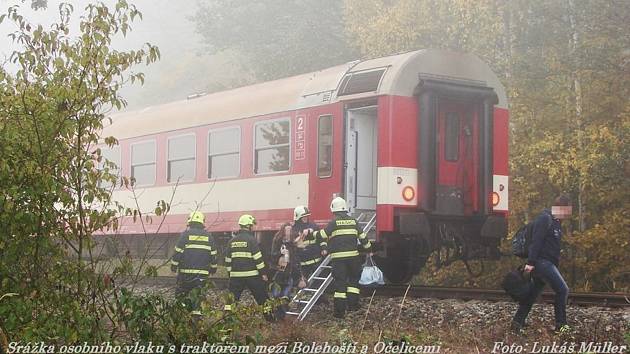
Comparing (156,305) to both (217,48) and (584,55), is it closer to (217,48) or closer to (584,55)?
(584,55)

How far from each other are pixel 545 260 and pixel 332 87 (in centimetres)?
510

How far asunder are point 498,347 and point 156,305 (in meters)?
3.06

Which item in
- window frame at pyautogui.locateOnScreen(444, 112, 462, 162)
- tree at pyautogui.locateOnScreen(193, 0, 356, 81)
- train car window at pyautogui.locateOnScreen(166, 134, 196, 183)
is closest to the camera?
window frame at pyautogui.locateOnScreen(444, 112, 462, 162)

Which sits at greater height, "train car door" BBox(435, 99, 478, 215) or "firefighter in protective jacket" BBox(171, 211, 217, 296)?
"train car door" BBox(435, 99, 478, 215)

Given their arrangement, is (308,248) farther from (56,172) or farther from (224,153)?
(56,172)

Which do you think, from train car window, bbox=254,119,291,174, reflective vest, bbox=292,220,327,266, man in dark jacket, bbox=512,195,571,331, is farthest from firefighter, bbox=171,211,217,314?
man in dark jacket, bbox=512,195,571,331

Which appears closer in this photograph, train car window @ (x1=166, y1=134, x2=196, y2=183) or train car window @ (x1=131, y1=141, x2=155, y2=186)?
train car window @ (x1=166, y1=134, x2=196, y2=183)

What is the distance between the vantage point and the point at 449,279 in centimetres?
1783

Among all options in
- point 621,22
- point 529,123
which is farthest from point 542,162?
point 621,22

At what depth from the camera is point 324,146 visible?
13.0m

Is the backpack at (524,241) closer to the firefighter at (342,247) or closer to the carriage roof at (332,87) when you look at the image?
the firefighter at (342,247)

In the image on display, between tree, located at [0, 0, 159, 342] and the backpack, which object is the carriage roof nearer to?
the backpack

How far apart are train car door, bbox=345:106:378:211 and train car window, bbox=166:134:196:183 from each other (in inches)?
156

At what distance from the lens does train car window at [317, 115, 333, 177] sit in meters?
12.9
